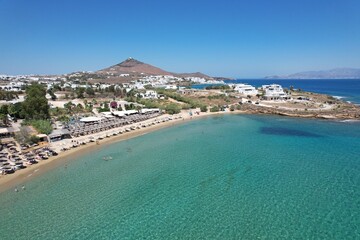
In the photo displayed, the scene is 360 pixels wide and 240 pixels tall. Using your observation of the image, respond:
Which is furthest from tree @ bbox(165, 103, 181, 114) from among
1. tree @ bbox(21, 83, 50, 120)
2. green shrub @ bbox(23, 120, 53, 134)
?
green shrub @ bbox(23, 120, 53, 134)

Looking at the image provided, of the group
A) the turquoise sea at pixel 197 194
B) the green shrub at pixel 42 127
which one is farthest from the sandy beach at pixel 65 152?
the green shrub at pixel 42 127

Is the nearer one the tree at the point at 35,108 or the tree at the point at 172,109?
the tree at the point at 35,108

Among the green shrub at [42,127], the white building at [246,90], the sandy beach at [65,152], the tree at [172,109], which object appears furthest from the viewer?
the white building at [246,90]

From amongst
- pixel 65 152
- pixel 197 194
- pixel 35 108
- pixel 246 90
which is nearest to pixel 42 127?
pixel 65 152

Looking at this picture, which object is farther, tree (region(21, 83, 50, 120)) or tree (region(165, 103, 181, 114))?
tree (region(165, 103, 181, 114))

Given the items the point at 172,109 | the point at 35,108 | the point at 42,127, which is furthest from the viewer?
the point at 172,109

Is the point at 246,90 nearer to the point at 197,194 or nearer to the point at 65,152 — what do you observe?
the point at 65,152

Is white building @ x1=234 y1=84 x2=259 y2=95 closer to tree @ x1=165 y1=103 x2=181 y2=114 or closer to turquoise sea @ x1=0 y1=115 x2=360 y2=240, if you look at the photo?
tree @ x1=165 y1=103 x2=181 y2=114

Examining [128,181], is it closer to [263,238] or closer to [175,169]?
[175,169]

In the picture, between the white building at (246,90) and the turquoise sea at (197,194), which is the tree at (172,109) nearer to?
the turquoise sea at (197,194)
